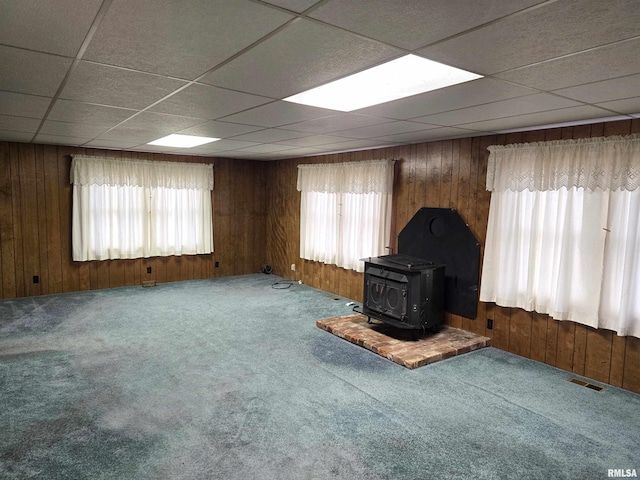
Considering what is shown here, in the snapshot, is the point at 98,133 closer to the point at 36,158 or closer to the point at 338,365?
the point at 36,158

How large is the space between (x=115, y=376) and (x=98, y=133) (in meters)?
2.70

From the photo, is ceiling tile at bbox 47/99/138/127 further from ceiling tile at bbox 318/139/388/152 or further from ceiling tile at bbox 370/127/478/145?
ceiling tile at bbox 370/127/478/145

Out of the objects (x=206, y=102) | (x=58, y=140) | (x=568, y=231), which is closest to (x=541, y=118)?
(x=568, y=231)

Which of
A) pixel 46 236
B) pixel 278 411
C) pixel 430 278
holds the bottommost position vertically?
pixel 278 411

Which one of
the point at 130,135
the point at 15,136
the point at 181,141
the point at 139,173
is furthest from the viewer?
the point at 139,173

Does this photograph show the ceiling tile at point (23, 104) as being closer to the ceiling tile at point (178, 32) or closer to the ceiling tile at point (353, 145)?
the ceiling tile at point (178, 32)

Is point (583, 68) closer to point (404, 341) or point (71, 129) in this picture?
point (404, 341)

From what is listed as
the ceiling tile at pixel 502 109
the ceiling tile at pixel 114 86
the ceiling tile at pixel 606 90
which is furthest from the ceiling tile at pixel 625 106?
the ceiling tile at pixel 114 86

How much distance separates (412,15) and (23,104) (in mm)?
3025

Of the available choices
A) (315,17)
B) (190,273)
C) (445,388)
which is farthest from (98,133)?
(445,388)

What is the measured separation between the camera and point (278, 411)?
2898mm

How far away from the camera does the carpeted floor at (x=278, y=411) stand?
232cm

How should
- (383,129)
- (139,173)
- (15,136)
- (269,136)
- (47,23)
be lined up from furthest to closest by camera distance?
(139,173) → (15,136) → (269,136) → (383,129) → (47,23)

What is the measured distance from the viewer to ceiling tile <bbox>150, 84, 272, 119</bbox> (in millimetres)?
2629
